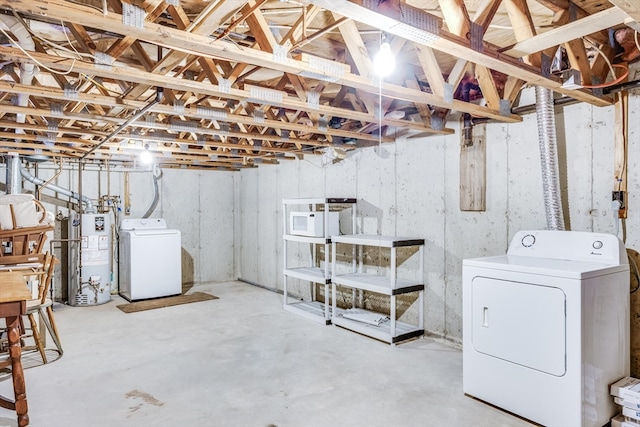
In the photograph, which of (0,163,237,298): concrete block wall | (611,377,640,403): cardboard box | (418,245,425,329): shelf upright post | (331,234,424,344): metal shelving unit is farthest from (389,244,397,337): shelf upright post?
(0,163,237,298): concrete block wall

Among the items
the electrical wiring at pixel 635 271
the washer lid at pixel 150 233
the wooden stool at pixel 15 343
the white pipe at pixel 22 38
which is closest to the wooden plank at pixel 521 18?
the electrical wiring at pixel 635 271

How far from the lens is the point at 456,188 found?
406cm

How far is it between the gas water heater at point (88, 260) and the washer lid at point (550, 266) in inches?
211

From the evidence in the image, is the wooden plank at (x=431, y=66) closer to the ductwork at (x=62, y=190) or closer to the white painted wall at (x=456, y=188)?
the white painted wall at (x=456, y=188)

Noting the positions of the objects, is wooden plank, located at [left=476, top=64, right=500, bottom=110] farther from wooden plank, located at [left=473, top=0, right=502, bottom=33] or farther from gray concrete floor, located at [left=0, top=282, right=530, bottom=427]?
gray concrete floor, located at [left=0, top=282, right=530, bottom=427]

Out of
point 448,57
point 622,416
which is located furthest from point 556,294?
point 448,57

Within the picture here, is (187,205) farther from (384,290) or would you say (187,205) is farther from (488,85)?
(488,85)

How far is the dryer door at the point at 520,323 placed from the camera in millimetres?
2463

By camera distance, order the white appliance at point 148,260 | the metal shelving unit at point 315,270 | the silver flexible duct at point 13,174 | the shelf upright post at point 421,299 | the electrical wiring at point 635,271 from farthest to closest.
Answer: the white appliance at point 148,260
the silver flexible duct at point 13,174
the metal shelving unit at point 315,270
the shelf upright post at point 421,299
the electrical wiring at point 635,271

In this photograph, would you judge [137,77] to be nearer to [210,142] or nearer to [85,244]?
[210,142]

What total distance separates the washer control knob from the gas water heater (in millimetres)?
5686

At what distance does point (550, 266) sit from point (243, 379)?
2456 millimetres

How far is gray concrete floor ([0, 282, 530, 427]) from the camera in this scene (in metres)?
2.68

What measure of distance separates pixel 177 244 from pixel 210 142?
8.06 ft
